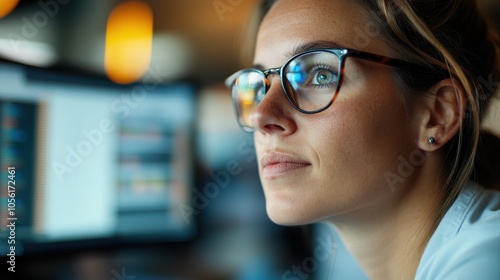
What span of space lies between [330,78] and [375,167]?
0.14 m

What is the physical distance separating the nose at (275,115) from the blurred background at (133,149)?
1.17 ft

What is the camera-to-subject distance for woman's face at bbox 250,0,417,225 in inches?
24.6

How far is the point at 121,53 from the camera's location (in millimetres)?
1061

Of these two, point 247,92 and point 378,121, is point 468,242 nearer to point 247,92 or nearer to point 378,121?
point 378,121

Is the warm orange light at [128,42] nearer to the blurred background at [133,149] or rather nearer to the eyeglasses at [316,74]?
the blurred background at [133,149]

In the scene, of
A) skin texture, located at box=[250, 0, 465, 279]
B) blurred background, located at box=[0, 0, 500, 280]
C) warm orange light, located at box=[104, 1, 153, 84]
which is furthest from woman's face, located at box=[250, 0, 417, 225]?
warm orange light, located at box=[104, 1, 153, 84]

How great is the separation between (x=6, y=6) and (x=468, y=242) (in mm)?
875

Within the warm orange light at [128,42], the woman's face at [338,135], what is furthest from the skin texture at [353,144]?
the warm orange light at [128,42]

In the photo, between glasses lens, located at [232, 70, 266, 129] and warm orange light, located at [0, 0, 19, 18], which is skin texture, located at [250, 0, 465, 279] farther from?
warm orange light, located at [0, 0, 19, 18]

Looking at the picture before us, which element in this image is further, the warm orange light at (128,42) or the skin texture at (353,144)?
the warm orange light at (128,42)

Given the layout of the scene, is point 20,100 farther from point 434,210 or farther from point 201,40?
point 434,210

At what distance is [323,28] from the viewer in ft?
2.15

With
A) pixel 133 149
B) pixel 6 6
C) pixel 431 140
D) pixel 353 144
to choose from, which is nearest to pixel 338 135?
pixel 353 144

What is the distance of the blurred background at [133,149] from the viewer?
847mm
